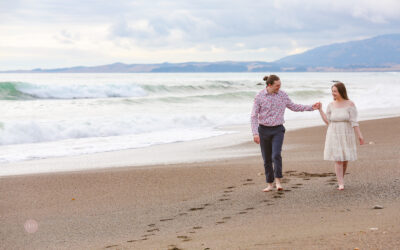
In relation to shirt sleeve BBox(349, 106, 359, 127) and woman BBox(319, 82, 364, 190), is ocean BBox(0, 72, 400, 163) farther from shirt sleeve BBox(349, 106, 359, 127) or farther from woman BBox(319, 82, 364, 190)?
shirt sleeve BBox(349, 106, 359, 127)

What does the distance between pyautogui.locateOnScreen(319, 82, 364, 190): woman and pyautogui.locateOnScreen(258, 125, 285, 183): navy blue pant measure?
689 millimetres

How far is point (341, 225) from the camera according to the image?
5.12 m

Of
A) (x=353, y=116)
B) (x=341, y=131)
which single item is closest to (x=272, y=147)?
(x=341, y=131)

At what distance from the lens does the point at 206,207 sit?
6.62 meters

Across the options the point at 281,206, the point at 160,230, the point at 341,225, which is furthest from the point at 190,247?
the point at 281,206

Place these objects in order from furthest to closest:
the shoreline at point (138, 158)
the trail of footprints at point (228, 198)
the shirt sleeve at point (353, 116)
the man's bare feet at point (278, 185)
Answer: the shoreline at point (138, 158)
the man's bare feet at point (278, 185)
the shirt sleeve at point (353, 116)
the trail of footprints at point (228, 198)

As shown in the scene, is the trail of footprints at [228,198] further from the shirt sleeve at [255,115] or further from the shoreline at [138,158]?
the shoreline at [138,158]

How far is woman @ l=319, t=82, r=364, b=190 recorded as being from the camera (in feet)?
23.3

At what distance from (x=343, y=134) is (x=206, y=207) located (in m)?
2.09

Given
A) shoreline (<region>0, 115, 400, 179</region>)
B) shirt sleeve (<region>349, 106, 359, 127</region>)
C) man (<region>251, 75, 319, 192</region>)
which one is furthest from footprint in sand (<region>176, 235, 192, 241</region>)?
shoreline (<region>0, 115, 400, 179</region>)

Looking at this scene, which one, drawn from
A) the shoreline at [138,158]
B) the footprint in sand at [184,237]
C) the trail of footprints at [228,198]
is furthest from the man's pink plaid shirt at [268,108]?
the shoreline at [138,158]

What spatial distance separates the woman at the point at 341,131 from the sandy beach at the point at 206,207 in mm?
400

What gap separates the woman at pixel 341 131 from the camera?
7.09m

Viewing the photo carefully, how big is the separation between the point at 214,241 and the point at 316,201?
1.99 meters
